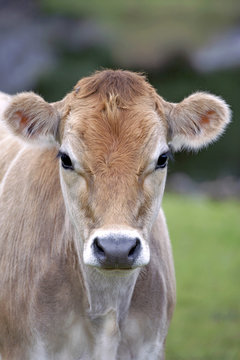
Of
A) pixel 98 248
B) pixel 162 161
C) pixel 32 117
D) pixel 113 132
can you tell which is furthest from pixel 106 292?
pixel 32 117

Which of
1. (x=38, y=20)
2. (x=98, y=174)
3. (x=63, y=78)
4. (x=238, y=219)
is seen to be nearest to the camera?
(x=98, y=174)

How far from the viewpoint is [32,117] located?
4559 mm

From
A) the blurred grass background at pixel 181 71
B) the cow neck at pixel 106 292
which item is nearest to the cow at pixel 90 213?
the cow neck at pixel 106 292

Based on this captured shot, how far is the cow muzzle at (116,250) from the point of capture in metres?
3.79

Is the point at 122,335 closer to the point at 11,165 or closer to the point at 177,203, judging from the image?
the point at 11,165

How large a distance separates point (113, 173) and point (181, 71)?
18842 mm

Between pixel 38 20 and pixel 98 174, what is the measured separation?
22798 millimetres

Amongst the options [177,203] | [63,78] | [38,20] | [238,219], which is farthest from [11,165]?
[38,20]

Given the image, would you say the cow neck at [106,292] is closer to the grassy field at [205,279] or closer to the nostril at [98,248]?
the nostril at [98,248]

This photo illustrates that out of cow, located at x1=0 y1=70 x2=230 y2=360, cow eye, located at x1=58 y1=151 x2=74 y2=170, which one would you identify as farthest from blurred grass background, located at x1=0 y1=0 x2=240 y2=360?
cow eye, located at x1=58 y1=151 x2=74 y2=170

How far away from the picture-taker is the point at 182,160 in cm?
1922

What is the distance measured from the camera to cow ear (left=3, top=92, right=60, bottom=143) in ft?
14.9

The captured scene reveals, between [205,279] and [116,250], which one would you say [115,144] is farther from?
[205,279]

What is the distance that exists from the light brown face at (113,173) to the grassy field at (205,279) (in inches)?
134
